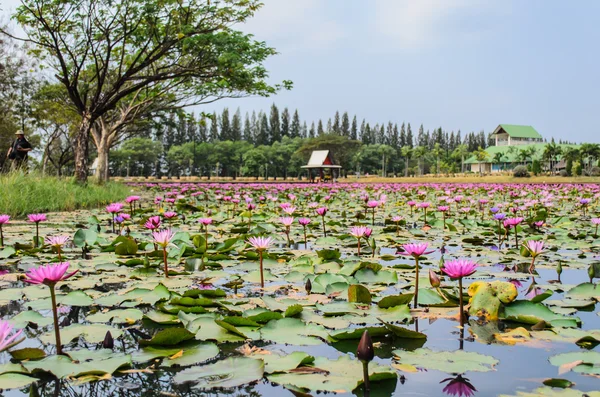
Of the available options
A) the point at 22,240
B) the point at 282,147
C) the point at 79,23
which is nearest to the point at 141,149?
the point at 282,147

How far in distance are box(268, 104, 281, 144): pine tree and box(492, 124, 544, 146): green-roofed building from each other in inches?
1394

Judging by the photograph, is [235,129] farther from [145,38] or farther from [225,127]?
[145,38]

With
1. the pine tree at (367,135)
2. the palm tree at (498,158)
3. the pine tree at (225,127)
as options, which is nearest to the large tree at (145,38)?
the palm tree at (498,158)

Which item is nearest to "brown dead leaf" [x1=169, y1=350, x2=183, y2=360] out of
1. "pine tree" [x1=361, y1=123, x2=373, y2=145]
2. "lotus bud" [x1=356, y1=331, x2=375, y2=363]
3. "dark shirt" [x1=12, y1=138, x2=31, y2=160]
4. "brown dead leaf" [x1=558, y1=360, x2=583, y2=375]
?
"lotus bud" [x1=356, y1=331, x2=375, y2=363]

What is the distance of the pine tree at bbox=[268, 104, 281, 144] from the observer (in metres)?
74.8

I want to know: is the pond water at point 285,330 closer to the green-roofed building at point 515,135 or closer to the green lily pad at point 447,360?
the green lily pad at point 447,360

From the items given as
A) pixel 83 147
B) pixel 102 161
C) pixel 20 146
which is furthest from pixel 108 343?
pixel 102 161

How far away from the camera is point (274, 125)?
74750mm

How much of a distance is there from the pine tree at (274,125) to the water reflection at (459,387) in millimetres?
74490

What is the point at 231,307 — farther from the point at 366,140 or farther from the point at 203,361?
the point at 366,140

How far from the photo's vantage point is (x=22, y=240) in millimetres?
3719

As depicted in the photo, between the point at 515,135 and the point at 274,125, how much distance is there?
38.2 m

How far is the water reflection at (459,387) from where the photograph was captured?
43.5 inches

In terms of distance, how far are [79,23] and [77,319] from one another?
37.9 ft
